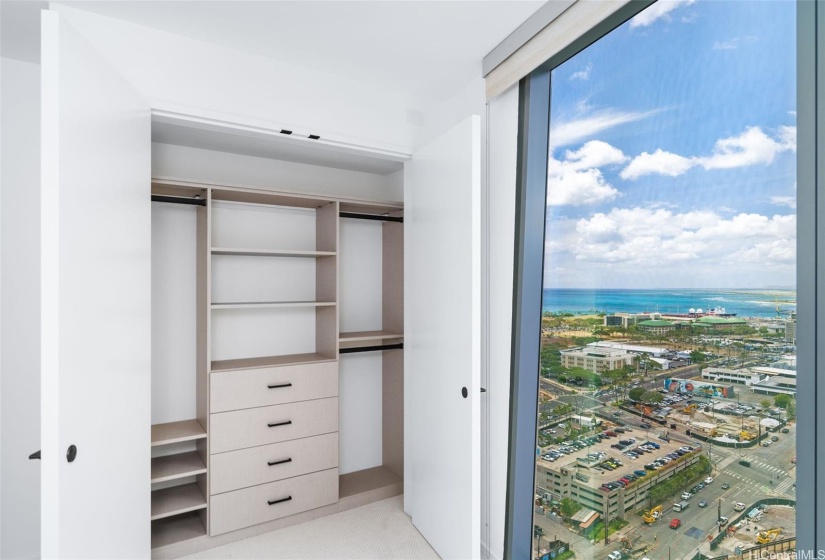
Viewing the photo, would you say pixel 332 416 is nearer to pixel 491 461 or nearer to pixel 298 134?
pixel 491 461

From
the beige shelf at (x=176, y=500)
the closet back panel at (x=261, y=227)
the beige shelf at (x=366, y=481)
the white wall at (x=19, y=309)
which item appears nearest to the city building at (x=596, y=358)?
the beige shelf at (x=366, y=481)

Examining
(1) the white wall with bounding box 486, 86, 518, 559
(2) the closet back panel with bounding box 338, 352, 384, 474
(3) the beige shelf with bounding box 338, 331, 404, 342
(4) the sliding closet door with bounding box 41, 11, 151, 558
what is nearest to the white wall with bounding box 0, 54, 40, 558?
(4) the sliding closet door with bounding box 41, 11, 151, 558

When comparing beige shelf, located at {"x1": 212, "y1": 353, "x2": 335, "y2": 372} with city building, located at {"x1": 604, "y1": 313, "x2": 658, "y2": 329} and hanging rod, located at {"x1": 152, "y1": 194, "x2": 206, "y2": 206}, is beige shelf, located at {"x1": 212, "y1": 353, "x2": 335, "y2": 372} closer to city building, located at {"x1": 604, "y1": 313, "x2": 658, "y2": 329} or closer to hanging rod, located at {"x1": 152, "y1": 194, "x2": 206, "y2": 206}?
hanging rod, located at {"x1": 152, "y1": 194, "x2": 206, "y2": 206}

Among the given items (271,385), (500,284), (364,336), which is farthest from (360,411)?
(500,284)

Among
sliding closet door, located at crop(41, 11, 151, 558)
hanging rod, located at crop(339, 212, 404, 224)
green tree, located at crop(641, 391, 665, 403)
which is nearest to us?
sliding closet door, located at crop(41, 11, 151, 558)

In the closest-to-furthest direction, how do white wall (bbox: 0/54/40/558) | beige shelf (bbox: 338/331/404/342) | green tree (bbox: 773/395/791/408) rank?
1. green tree (bbox: 773/395/791/408)
2. white wall (bbox: 0/54/40/558)
3. beige shelf (bbox: 338/331/404/342)
